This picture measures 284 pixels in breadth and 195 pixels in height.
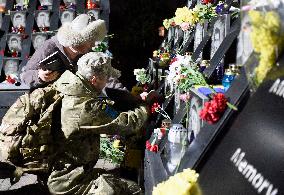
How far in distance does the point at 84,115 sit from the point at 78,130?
0.51ft

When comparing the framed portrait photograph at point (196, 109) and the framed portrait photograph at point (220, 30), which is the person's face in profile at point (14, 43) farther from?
the framed portrait photograph at point (196, 109)

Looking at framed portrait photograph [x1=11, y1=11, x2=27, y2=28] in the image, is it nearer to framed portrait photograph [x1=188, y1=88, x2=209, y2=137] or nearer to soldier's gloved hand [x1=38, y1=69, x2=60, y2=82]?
soldier's gloved hand [x1=38, y1=69, x2=60, y2=82]

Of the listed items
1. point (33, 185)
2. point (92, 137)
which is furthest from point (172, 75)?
point (33, 185)

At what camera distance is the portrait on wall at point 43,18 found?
28.8 feet

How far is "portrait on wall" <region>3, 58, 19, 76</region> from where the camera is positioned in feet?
27.7

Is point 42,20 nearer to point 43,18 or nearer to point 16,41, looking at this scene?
point 43,18

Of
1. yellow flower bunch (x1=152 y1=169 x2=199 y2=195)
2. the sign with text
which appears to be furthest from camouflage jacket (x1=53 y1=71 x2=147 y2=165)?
the sign with text

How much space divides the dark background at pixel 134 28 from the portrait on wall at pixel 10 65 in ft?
6.46

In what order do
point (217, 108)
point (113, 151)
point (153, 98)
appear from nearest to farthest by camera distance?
point (217, 108) < point (153, 98) < point (113, 151)

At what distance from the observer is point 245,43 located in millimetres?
1652

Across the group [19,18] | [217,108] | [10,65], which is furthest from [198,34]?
[19,18]

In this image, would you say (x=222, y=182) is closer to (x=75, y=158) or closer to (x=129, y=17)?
(x=75, y=158)

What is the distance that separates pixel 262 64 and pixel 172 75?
1539mm

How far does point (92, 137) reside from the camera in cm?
368
